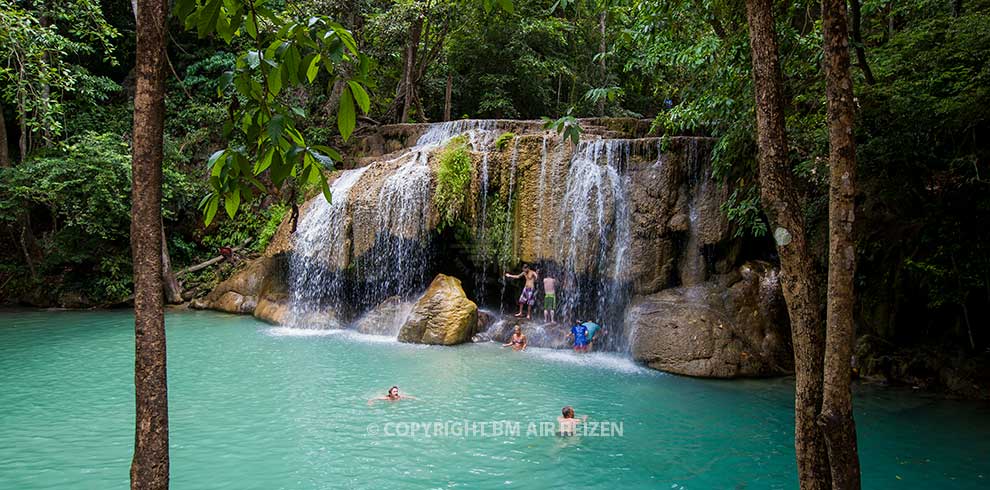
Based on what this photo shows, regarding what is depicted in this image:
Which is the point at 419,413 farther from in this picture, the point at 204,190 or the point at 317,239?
the point at 204,190

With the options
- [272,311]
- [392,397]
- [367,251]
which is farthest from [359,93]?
[272,311]

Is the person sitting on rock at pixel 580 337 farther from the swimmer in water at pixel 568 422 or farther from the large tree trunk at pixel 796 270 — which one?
the large tree trunk at pixel 796 270

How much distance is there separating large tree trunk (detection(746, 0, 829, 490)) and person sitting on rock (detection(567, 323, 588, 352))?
7.14m

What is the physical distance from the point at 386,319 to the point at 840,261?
9.71m

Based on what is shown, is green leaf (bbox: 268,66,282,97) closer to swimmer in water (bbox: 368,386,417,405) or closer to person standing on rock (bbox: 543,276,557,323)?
swimmer in water (bbox: 368,386,417,405)

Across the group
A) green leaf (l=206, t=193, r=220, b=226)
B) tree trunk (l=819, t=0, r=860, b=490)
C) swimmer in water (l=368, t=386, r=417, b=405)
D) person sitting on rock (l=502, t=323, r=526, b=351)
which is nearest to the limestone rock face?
person sitting on rock (l=502, t=323, r=526, b=351)

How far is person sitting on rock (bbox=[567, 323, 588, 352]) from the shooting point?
10.4 meters

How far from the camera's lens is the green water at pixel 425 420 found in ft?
17.6

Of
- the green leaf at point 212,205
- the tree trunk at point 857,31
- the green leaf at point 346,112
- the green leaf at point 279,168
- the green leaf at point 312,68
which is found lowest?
the green leaf at point 212,205

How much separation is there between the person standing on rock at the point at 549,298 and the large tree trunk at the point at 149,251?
9.41 metres

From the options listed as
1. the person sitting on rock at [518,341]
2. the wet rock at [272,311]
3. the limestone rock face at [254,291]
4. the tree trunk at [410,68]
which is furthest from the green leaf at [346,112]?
the tree trunk at [410,68]

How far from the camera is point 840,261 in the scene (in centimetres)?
309

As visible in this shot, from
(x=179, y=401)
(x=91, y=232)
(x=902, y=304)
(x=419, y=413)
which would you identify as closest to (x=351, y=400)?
(x=419, y=413)

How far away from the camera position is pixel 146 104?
2.21 m
